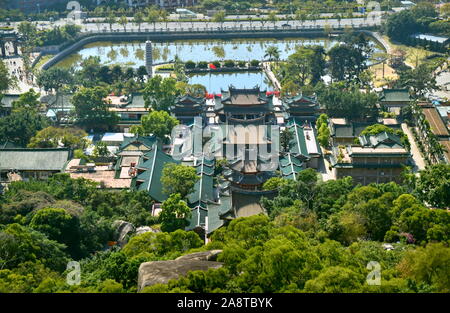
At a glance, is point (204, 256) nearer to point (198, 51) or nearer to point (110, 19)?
point (198, 51)

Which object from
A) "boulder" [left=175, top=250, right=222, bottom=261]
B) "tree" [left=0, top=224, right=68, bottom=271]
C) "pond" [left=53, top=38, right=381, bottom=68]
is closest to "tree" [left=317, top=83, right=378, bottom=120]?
"pond" [left=53, top=38, right=381, bottom=68]

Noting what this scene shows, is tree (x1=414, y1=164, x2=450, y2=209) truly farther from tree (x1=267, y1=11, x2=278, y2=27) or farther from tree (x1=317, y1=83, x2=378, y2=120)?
tree (x1=267, y1=11, x2=278, y2=27)

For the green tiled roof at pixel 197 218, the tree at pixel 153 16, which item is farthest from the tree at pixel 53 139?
the tree at pixel 153 16

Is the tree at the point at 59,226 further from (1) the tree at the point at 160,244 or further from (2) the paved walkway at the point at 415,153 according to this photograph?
(2) the paved walkway at the point at 415,153

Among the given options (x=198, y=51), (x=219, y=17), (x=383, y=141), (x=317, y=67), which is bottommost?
(x=198, y=51)

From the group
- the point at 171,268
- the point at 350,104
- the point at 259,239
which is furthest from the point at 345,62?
the point at 171,268
